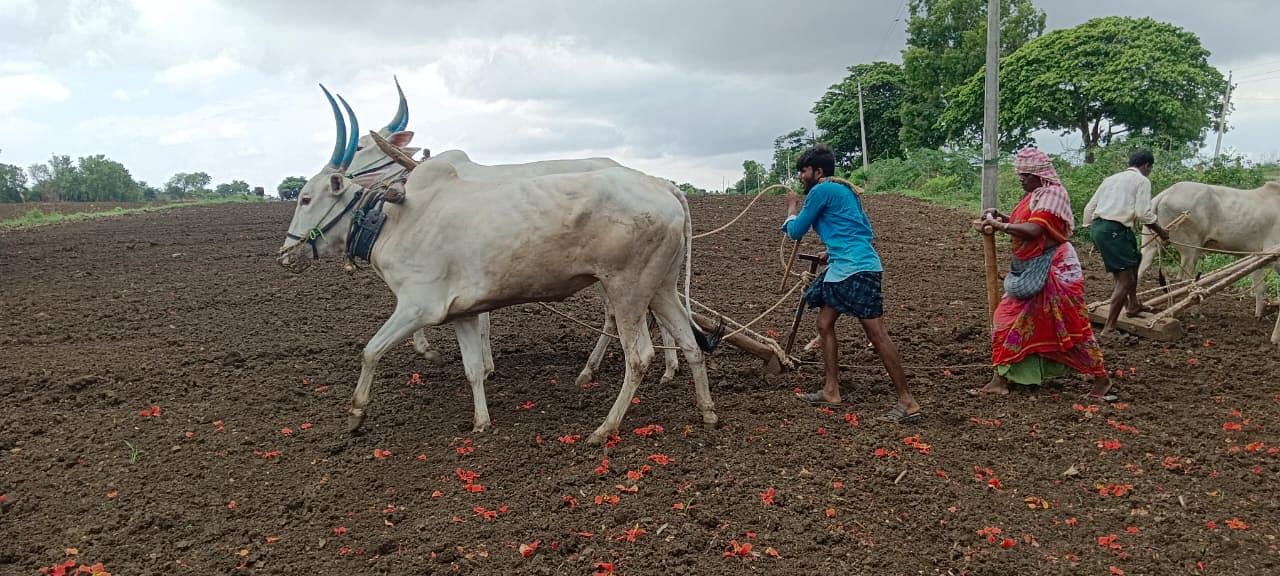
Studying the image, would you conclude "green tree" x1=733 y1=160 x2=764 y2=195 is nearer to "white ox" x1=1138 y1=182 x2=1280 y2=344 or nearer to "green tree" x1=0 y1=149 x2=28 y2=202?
"white ox" x1=1138 y1=182 x2=1280 y2=344

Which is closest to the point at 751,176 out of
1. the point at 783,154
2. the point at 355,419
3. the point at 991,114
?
the point at 783,154

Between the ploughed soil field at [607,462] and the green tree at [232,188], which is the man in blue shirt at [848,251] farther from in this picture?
the green tree at [232,188]

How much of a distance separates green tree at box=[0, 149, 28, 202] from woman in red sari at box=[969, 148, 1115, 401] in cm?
5340

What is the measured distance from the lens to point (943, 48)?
1361 inches

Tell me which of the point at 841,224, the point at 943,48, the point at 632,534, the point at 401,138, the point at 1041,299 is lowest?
the point at 632,534

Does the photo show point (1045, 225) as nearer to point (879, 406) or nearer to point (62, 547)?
point (879, 406)

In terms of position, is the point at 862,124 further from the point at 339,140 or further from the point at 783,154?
the point at 339,140

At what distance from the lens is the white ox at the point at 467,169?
583cm

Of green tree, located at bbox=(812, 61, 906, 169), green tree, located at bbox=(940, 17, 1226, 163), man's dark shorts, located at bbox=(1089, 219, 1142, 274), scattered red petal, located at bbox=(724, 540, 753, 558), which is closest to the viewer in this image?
scattered red petal, located at bbox=(724, 540, 753, 558)

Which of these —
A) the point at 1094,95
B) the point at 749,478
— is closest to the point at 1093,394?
the point at 749,478

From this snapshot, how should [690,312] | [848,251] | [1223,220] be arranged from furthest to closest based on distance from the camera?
[1223,220]
[690,312]
[848,251]

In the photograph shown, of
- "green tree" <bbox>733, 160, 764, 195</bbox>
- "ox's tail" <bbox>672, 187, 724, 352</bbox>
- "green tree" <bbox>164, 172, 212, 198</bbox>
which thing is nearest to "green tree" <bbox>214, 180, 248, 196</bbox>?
"green tree" <bbox>164, 172, 212, 198</bbox>

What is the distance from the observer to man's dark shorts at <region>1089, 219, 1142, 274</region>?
6.80m

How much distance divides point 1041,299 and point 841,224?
1.48m
